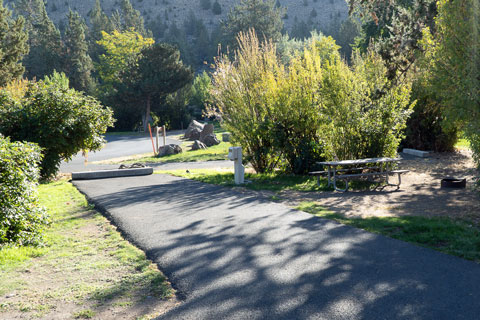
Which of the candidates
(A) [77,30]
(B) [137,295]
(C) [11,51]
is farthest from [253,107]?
(A) [77,30]

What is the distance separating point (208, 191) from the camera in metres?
10.4

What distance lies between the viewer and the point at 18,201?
6023 millimetres

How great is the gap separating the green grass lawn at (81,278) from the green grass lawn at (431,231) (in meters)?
3.26

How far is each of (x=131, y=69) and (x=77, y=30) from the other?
2409 cm

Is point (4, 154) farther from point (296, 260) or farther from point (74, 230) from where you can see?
point (296, 260)

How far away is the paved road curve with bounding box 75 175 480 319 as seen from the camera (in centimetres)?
366

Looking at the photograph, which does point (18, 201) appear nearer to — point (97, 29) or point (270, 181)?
point (270, 181)

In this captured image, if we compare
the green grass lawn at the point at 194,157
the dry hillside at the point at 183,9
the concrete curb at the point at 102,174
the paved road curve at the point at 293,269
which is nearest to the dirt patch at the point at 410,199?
the paved road curve at the point at 293,269

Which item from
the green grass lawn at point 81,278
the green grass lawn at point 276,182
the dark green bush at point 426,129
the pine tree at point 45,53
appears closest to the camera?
the green grass lawn at point 81,278

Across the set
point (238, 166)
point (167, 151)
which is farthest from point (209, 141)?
point (238, 166)

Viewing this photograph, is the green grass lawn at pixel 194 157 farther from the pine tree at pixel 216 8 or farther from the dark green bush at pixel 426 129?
the pine tree at pixel 216 8

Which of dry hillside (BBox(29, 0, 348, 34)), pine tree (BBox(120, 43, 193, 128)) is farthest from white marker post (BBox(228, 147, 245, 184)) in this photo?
dry hillside (BBox(29, 0, 348, 34))

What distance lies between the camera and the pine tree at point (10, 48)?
112 ft

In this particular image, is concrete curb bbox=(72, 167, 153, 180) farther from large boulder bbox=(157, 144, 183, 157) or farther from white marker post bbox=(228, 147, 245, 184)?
large boulder bbox=(157, 144, 183, 157)
